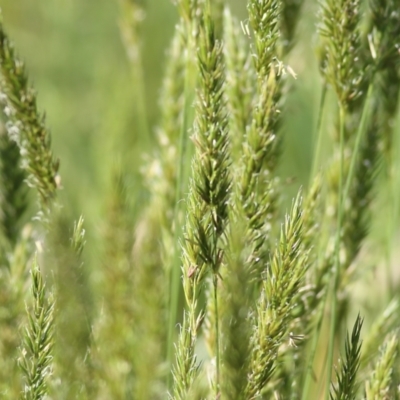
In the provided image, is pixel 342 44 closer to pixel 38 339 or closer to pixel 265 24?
pixel 265 24

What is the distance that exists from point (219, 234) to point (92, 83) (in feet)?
6.65

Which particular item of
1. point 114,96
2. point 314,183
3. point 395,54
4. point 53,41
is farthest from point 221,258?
point 53,41

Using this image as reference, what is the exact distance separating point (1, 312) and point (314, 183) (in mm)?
409

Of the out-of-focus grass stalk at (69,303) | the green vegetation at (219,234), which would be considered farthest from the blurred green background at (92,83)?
the out-of-focus grass stalk at (69,303)

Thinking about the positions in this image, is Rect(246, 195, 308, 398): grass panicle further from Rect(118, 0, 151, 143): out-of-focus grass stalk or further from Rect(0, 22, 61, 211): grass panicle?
Rect(118, 0, 151, 143): out-of-focus grass stalk

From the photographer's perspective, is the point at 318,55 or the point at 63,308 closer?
the point at 63,308

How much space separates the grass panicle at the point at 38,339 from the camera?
0.64 metres

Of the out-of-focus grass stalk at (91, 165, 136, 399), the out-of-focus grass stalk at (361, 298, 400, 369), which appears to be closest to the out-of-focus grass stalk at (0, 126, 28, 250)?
the out-of-focus grass stalk at (91, 165, 136, 399)

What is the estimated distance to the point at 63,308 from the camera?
1.99ft

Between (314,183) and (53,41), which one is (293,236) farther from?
(53,41)

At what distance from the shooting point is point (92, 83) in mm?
2568

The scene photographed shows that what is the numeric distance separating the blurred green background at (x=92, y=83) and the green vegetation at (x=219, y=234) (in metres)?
0.38

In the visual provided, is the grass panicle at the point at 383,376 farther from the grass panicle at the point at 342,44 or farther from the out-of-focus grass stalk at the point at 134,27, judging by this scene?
the out-of-focus grass stalk at the point at 134,27

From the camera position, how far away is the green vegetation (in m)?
0.62
